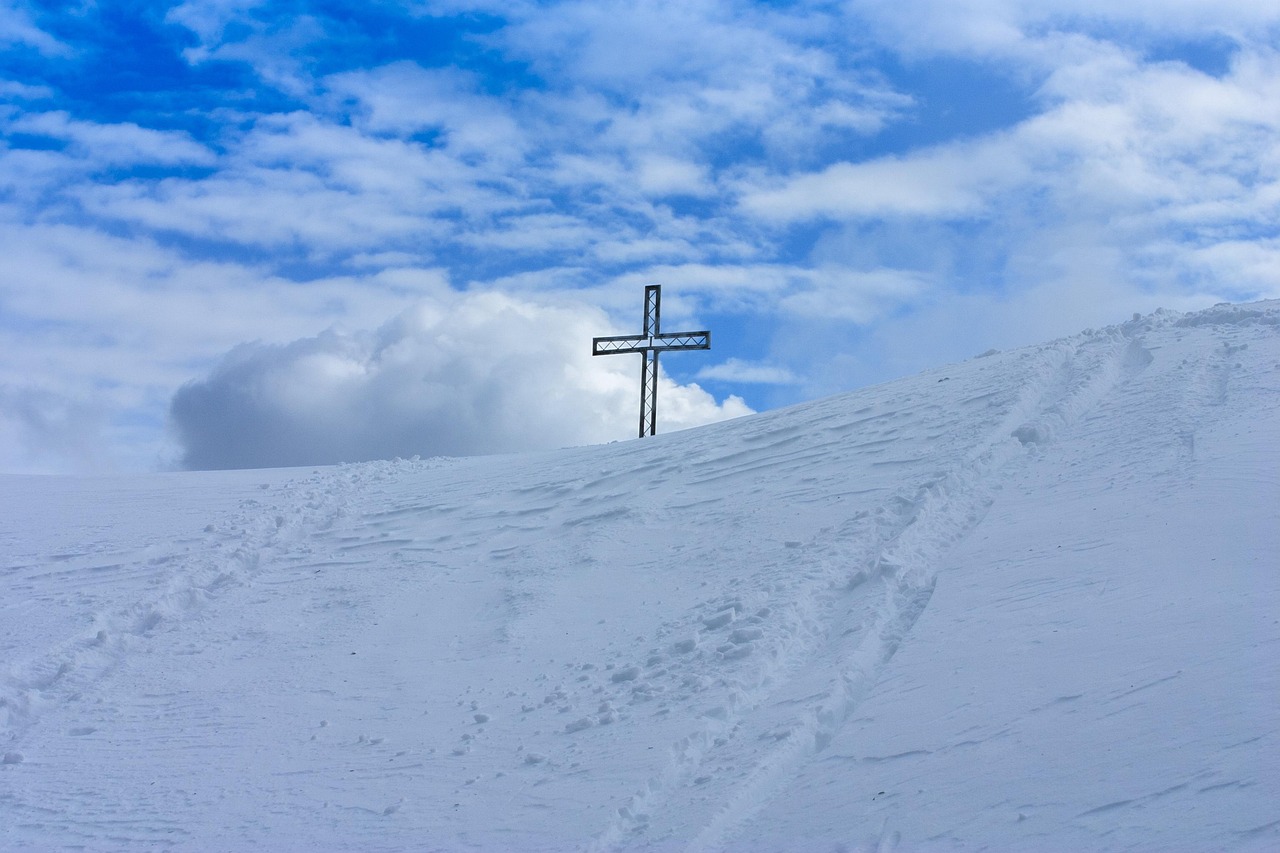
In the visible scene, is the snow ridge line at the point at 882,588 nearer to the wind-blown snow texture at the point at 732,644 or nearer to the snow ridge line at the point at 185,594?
the wind-blown snow texture at the point at 732,644

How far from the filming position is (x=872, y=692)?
8039mm

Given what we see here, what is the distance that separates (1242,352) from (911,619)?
28.5 ft

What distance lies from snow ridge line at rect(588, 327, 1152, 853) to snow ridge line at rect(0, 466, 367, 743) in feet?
20.7

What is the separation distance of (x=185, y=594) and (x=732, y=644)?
281 inches

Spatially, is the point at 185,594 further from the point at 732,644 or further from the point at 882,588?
the point at 882,588

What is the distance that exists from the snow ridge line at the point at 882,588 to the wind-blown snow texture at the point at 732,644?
4 cm

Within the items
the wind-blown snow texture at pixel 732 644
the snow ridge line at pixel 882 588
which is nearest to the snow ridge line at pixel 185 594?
the wind-blown snow texture at pixel 732 644

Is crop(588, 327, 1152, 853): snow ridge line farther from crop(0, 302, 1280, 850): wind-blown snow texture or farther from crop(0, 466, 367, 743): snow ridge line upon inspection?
crop(0, 466, 367, 743): snow ridge line

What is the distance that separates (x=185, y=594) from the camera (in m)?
13.0

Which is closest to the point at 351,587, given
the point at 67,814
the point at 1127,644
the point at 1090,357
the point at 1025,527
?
the point at 67,814

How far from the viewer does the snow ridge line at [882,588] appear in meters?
7.29

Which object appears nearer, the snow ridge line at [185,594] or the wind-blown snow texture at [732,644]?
the wind-blown snow texture at [732,644]

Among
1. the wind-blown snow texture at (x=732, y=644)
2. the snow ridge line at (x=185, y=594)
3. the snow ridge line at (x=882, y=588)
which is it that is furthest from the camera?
the snow ridge line at (x=185, y=594)

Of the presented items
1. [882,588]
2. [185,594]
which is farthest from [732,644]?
[185,594]
